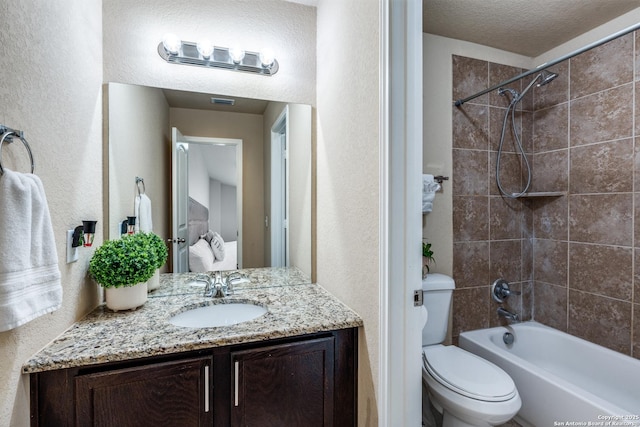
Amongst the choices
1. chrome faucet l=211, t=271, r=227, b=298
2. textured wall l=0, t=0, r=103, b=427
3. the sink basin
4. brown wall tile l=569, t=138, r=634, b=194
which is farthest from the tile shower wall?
textured wall l=0, t=0, r=103, b=427

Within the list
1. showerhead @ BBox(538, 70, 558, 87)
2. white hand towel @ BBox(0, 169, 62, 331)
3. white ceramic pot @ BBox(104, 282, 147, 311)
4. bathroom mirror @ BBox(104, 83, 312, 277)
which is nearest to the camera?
white hand towel @ BBox(0, 169, 62, 331)

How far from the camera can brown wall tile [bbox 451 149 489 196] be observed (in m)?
2.10

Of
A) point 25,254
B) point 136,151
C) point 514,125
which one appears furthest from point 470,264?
point 25,254

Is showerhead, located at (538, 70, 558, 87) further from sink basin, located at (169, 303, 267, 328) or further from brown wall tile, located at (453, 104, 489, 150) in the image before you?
sink basin, located at (169, 303, 267, 328)

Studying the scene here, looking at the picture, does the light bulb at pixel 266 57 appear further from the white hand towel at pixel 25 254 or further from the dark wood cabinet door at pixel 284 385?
the dark wood cabinet door at pixel 284 385

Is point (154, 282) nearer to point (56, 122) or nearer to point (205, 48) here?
point (56, 122)

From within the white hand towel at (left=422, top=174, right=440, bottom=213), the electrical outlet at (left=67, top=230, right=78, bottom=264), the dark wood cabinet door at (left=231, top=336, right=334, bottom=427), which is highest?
the white hand towel at (left=422, top=174, right=440, bottom=213)

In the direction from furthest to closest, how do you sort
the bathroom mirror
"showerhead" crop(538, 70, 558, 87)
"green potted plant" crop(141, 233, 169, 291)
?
"showerhead" crop(538, 70, 558, 87) → the bathroom mirror → "green potted plant" crop(141, 233, 169, 291)

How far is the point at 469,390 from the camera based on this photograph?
4.40 ft

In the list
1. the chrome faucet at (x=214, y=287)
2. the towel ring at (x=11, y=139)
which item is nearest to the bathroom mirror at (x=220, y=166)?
the chrome faucet at (x=214, y=287)

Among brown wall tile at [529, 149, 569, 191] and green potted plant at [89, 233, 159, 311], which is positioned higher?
brown wall tile at [529, 149, 569, 191]

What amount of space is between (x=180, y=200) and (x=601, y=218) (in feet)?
8.61

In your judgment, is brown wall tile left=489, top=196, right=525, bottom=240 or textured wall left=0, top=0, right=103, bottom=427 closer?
textured wall left=0, top=0, right=103, bottom=427

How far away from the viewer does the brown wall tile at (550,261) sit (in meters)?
2.15
